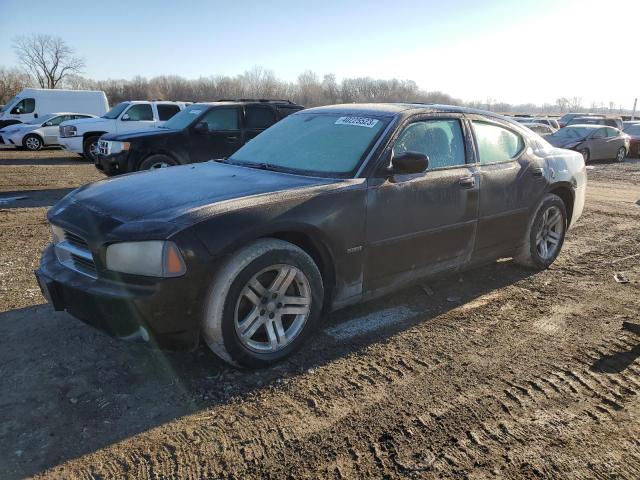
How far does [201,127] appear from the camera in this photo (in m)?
9.66

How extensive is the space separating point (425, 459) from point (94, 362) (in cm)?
214

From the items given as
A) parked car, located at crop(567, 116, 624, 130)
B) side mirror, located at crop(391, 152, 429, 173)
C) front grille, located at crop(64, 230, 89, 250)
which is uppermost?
parked car, located at crop(567, 116, 624, 130)

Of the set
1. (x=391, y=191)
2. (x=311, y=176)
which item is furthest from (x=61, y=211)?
(x=391, y=191)

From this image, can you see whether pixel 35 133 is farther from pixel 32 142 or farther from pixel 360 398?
pixel 360 398

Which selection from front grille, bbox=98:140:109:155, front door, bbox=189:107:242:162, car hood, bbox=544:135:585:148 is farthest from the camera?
car hood, bbox=544:135:585:148

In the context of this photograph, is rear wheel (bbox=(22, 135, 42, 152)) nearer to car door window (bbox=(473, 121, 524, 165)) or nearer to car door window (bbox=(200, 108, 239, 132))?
car door window (bbox=(200, 108, 239, 132))

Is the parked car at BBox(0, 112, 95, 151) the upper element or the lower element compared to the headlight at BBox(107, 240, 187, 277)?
upper

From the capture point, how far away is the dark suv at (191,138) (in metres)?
9.22

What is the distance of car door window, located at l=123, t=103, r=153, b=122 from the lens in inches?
607

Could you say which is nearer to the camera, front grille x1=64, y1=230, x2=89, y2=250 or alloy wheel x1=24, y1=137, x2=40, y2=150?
front grille x1=64, y1=230, x2=89, y2=250

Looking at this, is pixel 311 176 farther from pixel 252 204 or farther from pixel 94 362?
pixel 94 362

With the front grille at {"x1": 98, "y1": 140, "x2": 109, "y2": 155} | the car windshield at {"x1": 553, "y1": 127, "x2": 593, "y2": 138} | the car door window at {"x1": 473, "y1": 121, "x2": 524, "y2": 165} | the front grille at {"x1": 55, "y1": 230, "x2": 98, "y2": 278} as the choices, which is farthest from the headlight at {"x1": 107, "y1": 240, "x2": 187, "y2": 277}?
the car windshield at {"x1": 553, "y1": 127, "x2": 593, "y2": 138}

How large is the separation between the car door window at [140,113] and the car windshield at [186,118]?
608 centimetres

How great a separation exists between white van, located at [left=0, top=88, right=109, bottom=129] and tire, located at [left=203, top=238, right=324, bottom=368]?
23222mm
